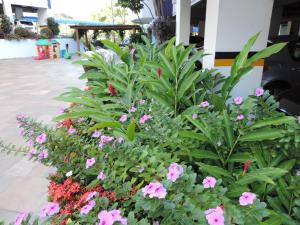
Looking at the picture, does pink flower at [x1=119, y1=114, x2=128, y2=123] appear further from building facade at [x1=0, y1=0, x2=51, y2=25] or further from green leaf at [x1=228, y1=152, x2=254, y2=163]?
building facade at [x1=0, y1=0, x2=51, y2=25]

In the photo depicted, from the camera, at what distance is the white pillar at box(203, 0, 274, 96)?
2.83 metres

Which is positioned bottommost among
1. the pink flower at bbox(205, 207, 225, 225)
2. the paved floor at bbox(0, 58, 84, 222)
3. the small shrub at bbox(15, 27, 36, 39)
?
the paved floor at bbox(0, 58, 84, 222)

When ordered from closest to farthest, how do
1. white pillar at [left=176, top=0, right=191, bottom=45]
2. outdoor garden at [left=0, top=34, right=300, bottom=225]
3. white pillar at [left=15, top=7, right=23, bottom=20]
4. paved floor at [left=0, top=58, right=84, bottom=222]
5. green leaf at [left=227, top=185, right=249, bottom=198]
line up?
outdoor garden at [left=0, top=34, right=300, bottom=225], green leaf at [left=227, top=185, right=249, bottom=198], paved floor at [left=0, top=58, right=84, bottom=222], white pillar at [left=176, top=0, right=191, bottom=45], white pillar at [left=15, top=7, right=23, bottom=20]

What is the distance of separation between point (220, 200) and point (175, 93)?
1198 mm

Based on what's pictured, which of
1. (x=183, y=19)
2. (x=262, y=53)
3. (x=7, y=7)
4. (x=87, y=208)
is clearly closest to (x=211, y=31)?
(x=262, y=53)

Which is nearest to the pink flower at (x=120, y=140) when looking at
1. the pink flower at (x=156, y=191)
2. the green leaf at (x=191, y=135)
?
the green leaf at (x=191, y=135)

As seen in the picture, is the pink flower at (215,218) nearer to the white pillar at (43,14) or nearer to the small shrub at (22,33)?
the small shrub at (22,33)

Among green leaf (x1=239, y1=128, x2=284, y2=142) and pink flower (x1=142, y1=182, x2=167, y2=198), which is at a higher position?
pink flower (x1=142, y1=182, x2=167, y2=198)

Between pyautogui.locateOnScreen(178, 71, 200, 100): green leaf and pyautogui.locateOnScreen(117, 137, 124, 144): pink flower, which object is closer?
pyautogui.locateOnScreen(117, 137, 124, 144): pink flower

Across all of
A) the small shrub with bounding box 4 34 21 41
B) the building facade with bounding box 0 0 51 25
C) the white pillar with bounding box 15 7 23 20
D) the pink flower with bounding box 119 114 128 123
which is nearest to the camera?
the pink flower with bounding box 119 114 128 123

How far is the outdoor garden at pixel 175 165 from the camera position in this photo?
3.31ft

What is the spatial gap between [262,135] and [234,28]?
178cm

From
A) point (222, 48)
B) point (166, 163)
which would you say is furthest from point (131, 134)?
point (222, 48)

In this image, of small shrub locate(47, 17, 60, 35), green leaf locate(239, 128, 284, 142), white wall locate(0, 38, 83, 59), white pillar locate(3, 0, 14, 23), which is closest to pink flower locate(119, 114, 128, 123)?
green leaf locate(239, 128, 284, 142)
